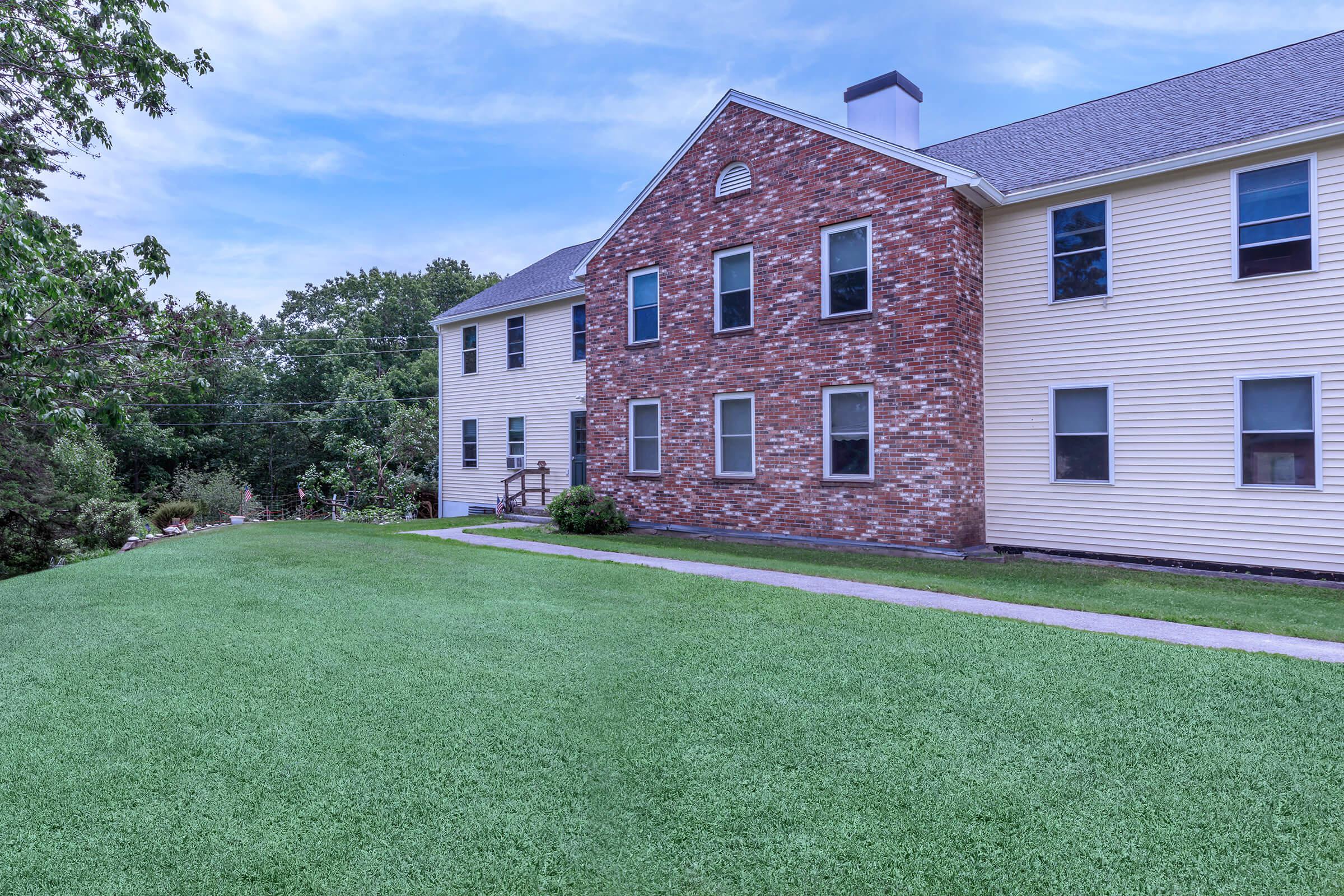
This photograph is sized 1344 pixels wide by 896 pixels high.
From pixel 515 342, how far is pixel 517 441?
264cm

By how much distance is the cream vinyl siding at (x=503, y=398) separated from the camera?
1788 cm

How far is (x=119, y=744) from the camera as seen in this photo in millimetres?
3850

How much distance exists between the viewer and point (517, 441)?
19078 millimetres

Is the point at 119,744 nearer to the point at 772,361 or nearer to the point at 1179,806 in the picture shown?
the point at 1179,806

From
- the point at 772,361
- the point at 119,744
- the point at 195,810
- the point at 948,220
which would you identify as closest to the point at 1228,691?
the point at 195,810

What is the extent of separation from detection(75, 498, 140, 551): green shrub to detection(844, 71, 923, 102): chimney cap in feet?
65.4

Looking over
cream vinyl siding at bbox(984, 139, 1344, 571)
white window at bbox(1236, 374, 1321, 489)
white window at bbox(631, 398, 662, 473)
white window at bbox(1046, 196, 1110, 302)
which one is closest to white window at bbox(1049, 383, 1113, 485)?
cream vinyl siding at bbox(984, 139, 1344, 571)

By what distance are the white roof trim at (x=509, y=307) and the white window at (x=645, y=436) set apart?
3.89m

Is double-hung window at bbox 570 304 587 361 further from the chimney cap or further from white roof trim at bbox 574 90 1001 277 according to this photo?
the chimney cap

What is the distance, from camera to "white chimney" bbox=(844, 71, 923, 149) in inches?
527

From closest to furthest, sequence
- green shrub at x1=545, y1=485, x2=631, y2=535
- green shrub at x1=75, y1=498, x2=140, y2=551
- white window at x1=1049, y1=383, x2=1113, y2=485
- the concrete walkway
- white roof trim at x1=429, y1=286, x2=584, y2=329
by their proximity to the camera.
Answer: the concrete walkway → white window at x1=1049, y1=383, x2=1113, y2=485 → green shrub at x1=545, y1=485, x2=631, y2=535 → white roof trim at x1=429, y1=286, x2=584, y2=329 → green shrub at x1=75, y1=498, x2=140, y2=551

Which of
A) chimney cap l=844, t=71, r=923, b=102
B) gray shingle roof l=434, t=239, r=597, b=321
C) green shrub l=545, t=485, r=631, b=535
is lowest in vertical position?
green shrub l=545, t=485, r=631, b=535

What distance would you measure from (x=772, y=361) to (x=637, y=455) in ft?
12.2

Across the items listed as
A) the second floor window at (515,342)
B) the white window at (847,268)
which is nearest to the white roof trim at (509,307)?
the second floor window at (515,342)
